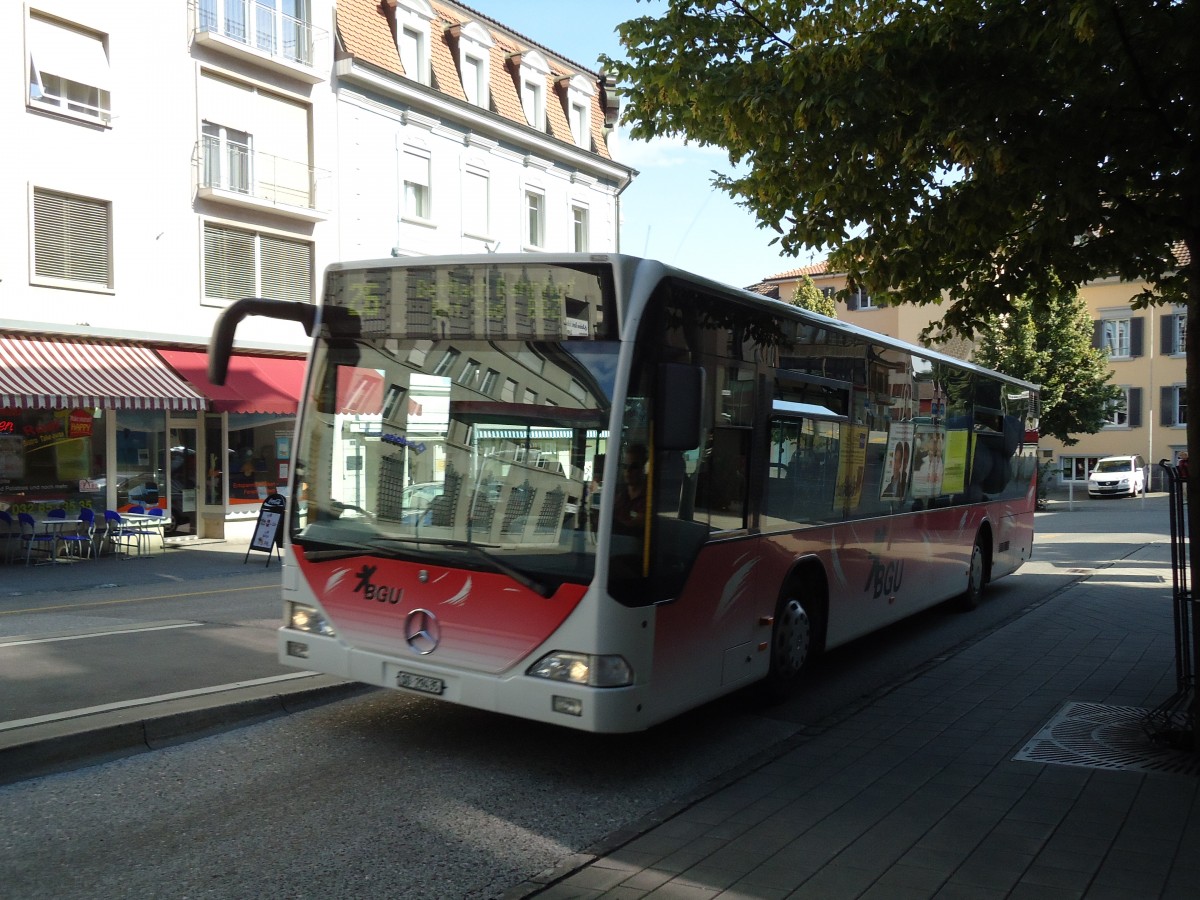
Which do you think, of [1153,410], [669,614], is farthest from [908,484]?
[1153,410]

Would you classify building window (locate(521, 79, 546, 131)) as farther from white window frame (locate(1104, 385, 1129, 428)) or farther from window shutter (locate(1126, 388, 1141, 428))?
window shutter (locate(1126, 388, 1141, 428))

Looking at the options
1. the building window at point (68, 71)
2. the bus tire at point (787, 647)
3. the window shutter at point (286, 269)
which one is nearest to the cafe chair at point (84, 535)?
the window shutter at point (286, 269)

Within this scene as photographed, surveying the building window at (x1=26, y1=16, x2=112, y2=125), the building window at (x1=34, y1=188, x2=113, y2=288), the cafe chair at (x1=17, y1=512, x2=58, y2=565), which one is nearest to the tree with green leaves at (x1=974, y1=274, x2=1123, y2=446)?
the building window at (x1=34, y1=188, x2=113, y2=288)

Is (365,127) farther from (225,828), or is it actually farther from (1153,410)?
(1153,410)

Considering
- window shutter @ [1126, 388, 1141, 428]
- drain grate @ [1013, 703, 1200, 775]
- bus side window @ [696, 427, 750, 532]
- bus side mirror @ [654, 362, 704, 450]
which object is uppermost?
window shutter @ [1126, 388, 1141, 428]

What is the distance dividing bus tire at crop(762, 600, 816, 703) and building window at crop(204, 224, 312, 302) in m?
17.6

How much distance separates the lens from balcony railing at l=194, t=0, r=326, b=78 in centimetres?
2223

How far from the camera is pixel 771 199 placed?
799 centimetres

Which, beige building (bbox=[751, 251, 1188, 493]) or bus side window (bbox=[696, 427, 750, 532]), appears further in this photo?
beige building (bbox=[751, 251, 1188, 493])

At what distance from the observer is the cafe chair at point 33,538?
17797mm

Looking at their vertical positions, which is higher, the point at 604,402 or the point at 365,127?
the point at 365,127

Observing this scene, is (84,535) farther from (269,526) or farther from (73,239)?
(73,239)

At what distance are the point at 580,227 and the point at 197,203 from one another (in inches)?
550

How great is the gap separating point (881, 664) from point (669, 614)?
4.41m
